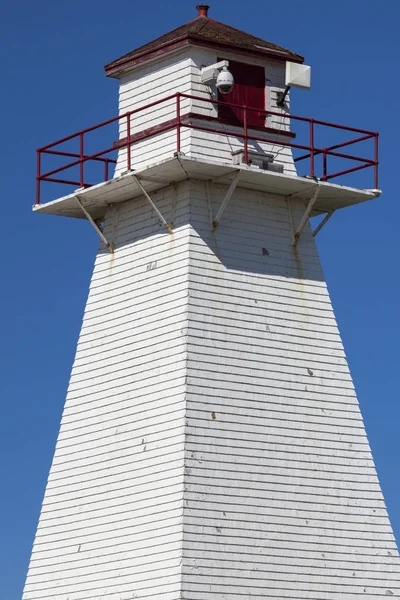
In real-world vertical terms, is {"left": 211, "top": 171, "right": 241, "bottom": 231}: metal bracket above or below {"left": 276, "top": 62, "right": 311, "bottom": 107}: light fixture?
below

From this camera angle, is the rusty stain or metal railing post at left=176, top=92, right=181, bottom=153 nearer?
metal railing post at left=176, top=92, right=181, bottom=153

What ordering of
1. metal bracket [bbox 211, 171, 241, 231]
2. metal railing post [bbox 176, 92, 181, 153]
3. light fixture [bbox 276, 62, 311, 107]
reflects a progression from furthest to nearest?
light fixture [bbox 276, 62, 311, 107] → metal bracket [bbox 211, 171, 241, 231] → metal railing post [bbox 176, 92, 181, 153]

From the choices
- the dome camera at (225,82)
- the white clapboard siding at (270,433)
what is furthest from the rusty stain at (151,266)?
the dome camera at (225,82)

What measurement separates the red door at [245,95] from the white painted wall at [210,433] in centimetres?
151

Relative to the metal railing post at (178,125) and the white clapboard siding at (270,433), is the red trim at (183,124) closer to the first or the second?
the metal railing post at (178,125)

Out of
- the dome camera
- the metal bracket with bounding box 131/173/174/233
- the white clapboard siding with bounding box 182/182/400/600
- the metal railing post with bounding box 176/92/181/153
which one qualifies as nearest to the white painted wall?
the white clapboard siding with bounding box 182/182/400/600

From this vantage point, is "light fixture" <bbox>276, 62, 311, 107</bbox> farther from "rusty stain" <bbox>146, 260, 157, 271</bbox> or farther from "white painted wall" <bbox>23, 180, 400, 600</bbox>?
"rusty stain" <bbox>146, 260, 157, 271</bbox>

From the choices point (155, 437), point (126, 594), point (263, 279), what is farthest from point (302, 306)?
point (126, 594)

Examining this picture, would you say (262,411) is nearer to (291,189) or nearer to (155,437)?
(155,437)

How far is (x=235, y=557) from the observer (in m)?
34.0

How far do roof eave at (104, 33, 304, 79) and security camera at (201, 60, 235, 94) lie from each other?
386mm

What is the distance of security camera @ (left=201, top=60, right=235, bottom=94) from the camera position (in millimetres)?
36062

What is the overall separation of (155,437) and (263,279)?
3.83m

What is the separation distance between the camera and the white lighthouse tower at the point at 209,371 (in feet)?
113
